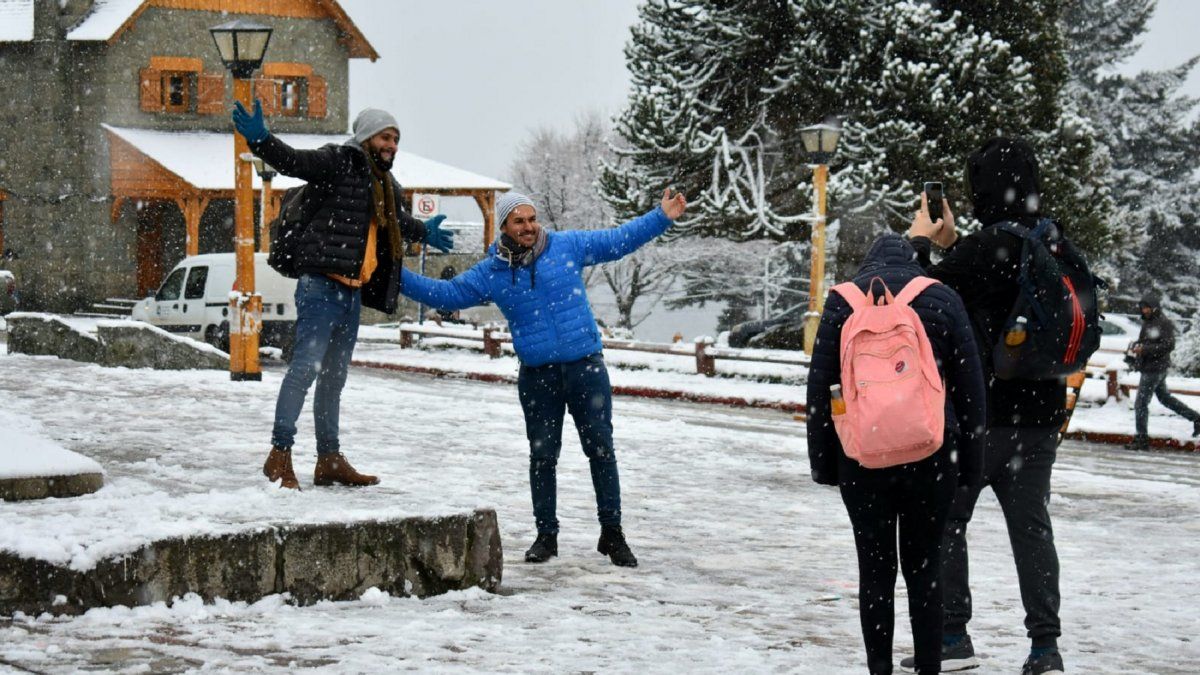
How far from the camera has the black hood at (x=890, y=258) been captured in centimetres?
505

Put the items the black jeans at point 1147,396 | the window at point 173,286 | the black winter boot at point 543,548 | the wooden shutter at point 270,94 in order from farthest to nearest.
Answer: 1. the wooden shutter at point 270,94
2. the window at point 173,286
3. the black jeans at point 1147,396
4. the black winter boot at point 543,548

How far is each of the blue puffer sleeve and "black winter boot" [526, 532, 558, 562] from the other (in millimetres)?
1312

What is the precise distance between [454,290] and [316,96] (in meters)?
36.5

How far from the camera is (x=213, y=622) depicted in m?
5.76

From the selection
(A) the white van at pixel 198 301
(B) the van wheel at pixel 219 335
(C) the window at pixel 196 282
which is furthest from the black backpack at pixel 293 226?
(C) the window at pixel 196 282

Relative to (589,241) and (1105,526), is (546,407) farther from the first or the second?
(1105,526)

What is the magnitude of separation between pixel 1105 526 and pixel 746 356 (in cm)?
1407

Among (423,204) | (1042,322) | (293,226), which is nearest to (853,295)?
(1042,322)

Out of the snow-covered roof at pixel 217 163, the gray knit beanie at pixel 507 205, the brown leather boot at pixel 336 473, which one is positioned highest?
the snow-covered roof at pixel 217 163

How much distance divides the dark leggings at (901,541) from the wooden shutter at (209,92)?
37.8 meters

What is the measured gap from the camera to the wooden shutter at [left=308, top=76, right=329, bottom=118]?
42.6 metres

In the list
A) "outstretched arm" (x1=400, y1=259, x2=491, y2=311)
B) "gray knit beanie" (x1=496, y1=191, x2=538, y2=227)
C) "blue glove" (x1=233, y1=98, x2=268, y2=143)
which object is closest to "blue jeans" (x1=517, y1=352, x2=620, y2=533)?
"outstretched arm" (x1=400, y1=259, x2=491, y2=311)

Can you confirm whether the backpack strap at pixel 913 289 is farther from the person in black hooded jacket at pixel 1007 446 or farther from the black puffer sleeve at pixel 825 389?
the person in black hooded jacket at pixel 1007 446

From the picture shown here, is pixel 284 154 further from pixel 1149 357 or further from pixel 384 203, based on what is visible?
pixel 1149 357
